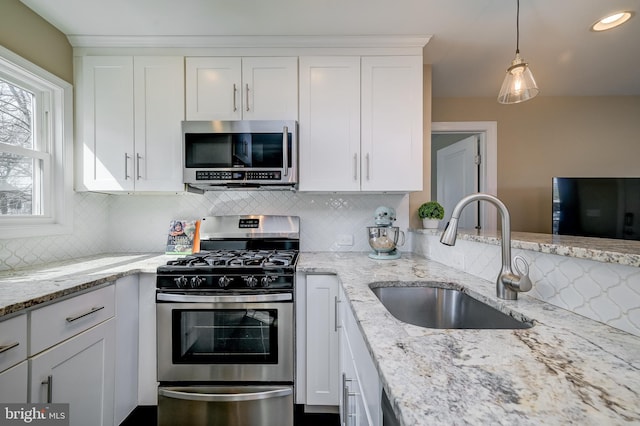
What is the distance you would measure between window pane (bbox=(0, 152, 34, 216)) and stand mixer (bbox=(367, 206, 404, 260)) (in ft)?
7.20

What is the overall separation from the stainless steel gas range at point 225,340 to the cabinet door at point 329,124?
28.4 inches

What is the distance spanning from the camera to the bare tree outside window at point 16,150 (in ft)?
5.31

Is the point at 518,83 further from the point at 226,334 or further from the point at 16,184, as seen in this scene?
the point at 16,184

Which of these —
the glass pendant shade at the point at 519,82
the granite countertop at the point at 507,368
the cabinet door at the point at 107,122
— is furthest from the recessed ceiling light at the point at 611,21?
the cabinet door at the point at 107,122

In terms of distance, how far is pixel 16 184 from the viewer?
1688 mm

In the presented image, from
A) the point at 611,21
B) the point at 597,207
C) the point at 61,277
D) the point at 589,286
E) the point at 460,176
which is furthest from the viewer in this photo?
the point at 460,176

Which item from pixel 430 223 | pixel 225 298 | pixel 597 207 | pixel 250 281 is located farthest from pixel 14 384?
pixel 597 207

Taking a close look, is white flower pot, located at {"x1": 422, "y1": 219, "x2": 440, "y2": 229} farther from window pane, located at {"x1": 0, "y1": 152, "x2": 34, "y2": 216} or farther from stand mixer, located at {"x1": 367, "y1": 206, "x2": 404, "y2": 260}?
window pane, located at {"x1": 0, "y1": 152, "x2": 34, "y2": 216}

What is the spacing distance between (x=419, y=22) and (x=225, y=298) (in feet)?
6.81

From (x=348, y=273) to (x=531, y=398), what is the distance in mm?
1037

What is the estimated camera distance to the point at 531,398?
0.48m

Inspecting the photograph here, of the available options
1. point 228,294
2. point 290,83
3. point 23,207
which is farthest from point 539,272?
point 23,207

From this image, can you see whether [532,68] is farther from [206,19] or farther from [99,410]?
[99,410]

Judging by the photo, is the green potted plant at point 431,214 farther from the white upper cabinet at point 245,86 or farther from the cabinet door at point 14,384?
the cabinet door at point 14,384
